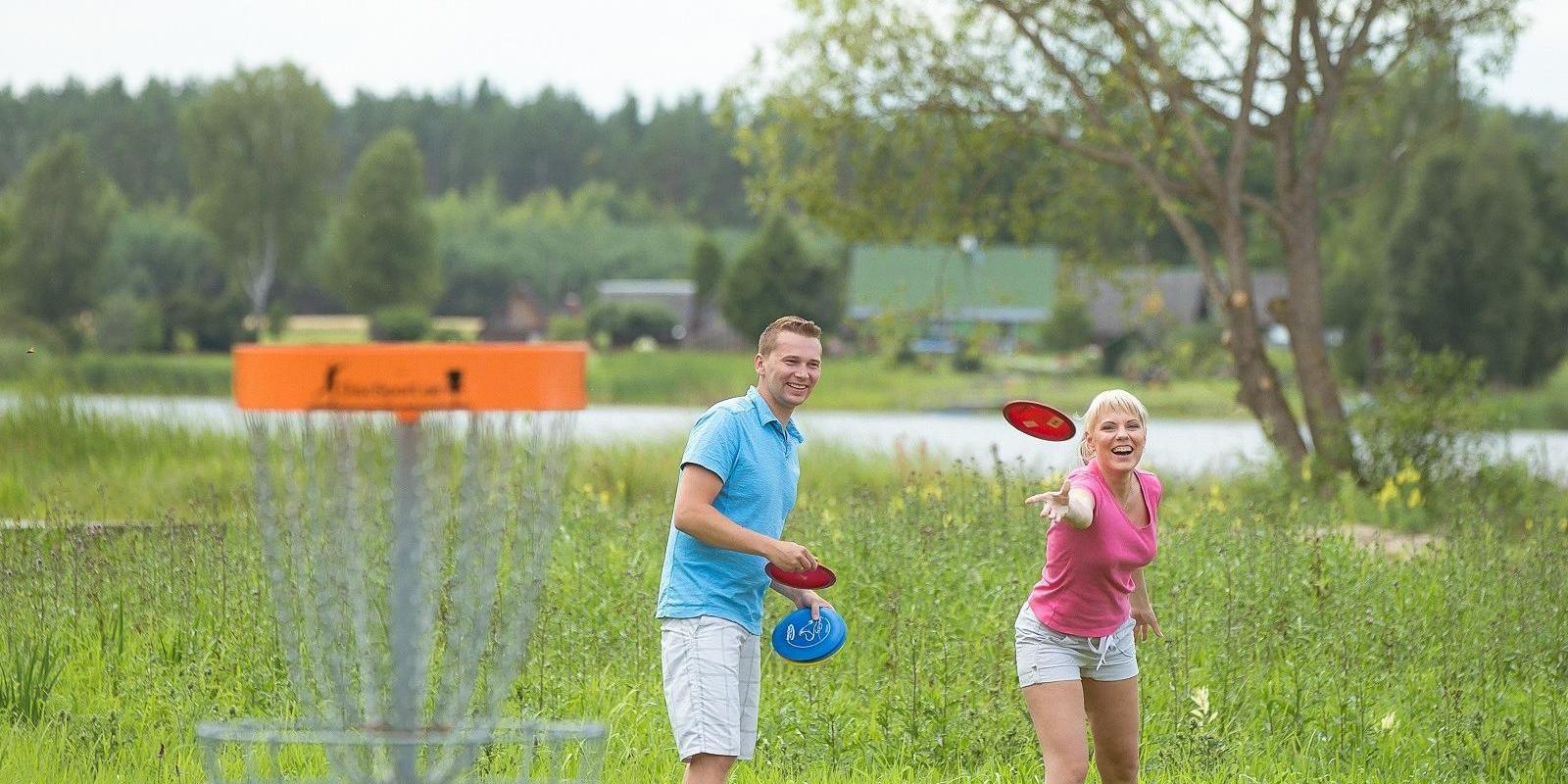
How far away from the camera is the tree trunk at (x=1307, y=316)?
1386 cm

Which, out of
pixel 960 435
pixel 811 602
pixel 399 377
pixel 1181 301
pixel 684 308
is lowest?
pixel 684 308

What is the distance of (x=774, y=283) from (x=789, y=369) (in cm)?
5149

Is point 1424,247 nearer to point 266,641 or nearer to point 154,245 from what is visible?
point 266,641

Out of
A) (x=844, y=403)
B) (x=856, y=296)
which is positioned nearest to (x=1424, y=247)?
(x=844, y=403)

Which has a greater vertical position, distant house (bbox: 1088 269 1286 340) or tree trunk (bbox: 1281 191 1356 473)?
tree trunk (bbox: 1281 191 1356 473)

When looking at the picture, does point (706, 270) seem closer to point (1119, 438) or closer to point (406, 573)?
point (1119, 438)

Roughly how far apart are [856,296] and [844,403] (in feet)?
49.4

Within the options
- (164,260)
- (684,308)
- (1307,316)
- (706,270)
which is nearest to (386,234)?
(706,270)

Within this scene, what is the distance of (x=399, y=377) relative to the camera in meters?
2.77

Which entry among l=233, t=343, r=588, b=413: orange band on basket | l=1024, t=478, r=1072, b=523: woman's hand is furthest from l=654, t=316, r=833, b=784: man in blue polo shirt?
l=233, t=343, r=588, b=413: orange band on basket

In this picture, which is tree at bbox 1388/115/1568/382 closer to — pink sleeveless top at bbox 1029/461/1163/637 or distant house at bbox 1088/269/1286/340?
distant house at bbox 1088/269/1286/340

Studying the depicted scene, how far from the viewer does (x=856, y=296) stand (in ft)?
178

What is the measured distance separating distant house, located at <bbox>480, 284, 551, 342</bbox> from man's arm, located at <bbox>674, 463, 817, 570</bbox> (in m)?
70.8

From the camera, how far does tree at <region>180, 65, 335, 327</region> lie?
60.9m
